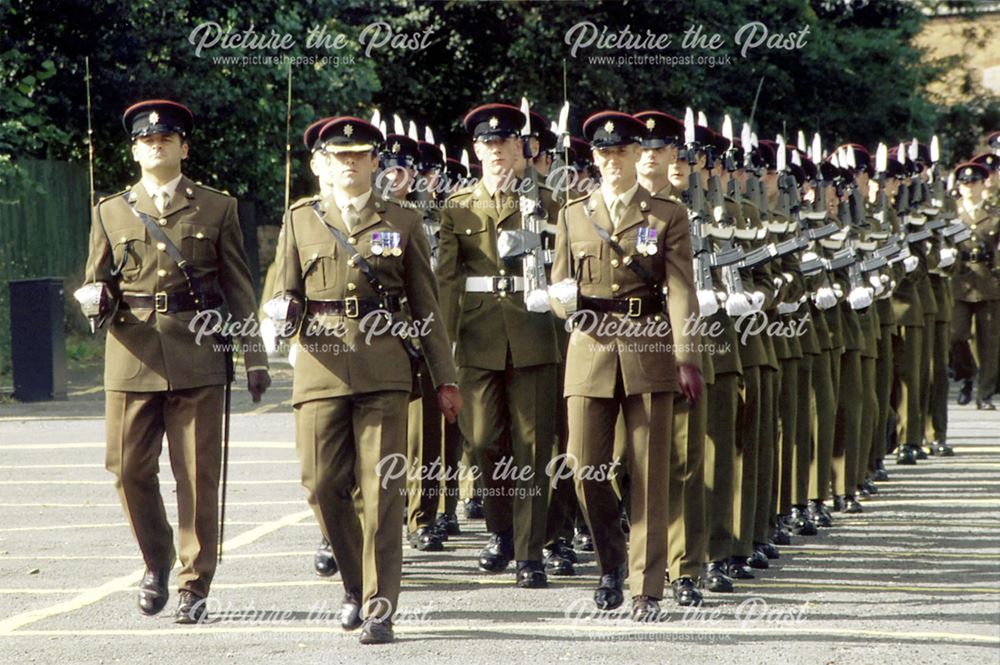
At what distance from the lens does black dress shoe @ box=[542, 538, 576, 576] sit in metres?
9.47

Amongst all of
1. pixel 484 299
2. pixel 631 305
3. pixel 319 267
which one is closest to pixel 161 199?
pixel 319 267

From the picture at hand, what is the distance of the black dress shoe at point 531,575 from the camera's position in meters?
8.98

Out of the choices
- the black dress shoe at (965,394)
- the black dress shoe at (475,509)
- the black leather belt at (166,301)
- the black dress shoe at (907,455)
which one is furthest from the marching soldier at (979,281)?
the black leather belt at (166,301)

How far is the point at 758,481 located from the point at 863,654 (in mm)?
2641

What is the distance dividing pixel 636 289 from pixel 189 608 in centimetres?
233

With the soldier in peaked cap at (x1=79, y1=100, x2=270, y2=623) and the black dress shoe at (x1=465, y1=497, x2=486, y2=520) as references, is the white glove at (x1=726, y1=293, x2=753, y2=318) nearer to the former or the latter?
the soldier in peaked cap at (x1=79, y1=100, x2=270, y2=623)

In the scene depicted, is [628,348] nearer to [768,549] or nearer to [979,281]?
[768,549]

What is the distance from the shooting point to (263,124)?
83.2ft

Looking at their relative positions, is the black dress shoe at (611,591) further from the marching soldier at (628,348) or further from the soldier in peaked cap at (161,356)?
the soldier in peaked cap at (161,356)

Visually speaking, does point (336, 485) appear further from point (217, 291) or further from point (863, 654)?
point (863, 654)

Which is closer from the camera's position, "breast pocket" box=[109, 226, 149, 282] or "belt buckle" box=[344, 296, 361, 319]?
"belt buckle" box=[344, 296, 361, 319]

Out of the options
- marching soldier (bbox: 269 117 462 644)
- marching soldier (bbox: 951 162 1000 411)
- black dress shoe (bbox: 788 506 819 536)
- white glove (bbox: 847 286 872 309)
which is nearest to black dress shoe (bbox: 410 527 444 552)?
black dress shoe (bbox: 788 506 819 536)

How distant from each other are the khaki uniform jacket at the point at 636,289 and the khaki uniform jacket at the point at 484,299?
1181 millimetres

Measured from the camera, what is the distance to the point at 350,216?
7.85 m
